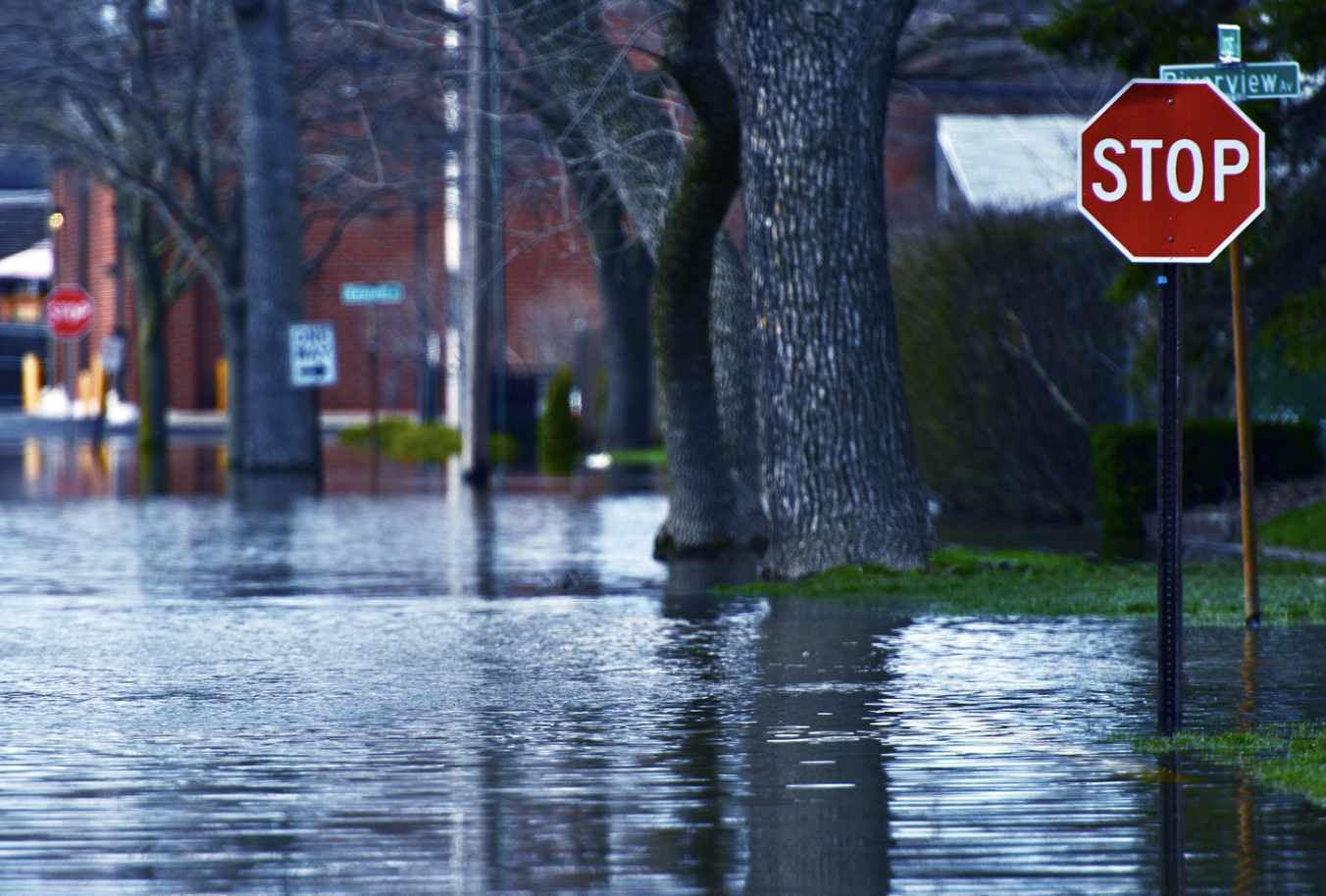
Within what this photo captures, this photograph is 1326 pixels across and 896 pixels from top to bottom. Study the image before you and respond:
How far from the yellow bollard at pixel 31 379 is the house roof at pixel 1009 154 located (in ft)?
137

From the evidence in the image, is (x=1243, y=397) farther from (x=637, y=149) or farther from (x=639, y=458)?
(x=639, y=458)

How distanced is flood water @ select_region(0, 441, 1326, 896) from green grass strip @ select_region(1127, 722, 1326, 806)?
0.14 metres

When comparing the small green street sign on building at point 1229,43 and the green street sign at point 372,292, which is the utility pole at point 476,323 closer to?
the green street sign at point 372,292

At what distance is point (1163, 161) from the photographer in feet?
27.1

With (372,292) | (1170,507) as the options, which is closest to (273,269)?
(372,292)

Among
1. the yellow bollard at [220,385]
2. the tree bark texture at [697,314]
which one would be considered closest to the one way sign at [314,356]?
the tree bark texture at [697,314]

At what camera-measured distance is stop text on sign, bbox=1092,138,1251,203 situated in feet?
27.0

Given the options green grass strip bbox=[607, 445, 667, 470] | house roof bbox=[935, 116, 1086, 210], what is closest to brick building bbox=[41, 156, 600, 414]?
green grass strip bbox=[607, 445, 667, 470]

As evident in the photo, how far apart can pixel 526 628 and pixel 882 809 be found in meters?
5.57

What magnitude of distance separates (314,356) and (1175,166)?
22210 millimetres

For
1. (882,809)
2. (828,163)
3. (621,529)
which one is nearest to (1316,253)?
(828,163)

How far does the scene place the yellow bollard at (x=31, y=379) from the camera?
6775cm

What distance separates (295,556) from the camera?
17.7 meters

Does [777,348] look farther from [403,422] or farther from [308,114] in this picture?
[403,422]
